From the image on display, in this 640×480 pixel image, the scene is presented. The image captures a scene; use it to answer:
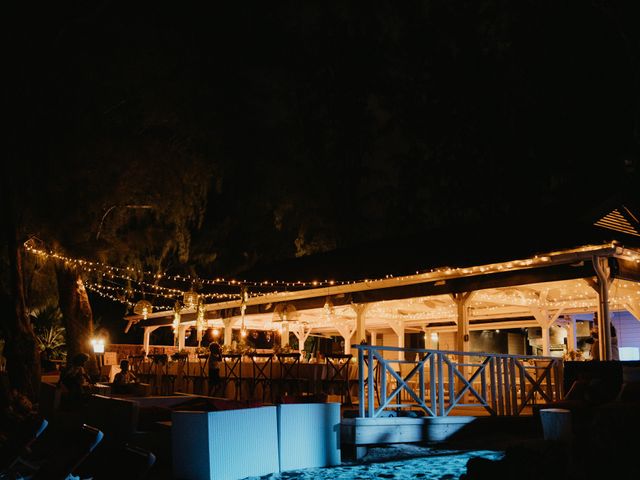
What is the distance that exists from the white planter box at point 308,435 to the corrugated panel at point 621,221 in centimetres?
722

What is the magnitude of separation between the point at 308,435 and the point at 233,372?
6.85 metres

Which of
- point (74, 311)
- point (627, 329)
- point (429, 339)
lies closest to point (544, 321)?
point (627, 329)

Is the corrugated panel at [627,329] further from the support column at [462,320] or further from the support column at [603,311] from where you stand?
the support column at [603,311]

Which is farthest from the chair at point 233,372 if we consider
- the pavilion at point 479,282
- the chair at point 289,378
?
the chair at point 289,378

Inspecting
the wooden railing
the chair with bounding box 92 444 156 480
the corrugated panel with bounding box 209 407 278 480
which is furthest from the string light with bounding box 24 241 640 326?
the chair with bounding box 92 444 156 480

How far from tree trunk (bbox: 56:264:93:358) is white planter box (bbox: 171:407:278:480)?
1236cm

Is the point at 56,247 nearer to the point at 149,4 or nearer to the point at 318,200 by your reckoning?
the point at 149,4

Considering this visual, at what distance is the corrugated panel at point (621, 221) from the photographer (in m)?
12.7

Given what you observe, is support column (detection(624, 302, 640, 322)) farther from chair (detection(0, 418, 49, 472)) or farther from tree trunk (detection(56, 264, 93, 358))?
tree trunk (detection(56, 264, 93, 358))

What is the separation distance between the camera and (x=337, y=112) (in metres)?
38.5

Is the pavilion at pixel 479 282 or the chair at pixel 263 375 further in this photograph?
the chair at pixel 263 375

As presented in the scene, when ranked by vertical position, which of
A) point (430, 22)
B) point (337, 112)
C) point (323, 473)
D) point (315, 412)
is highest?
point (430, 22)

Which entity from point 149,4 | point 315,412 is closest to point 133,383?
point 315,412

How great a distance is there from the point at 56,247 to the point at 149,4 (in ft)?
23.6
